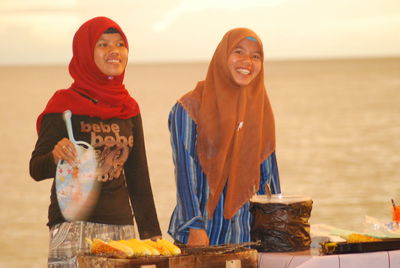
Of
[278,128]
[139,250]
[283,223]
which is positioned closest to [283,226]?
[283,223]

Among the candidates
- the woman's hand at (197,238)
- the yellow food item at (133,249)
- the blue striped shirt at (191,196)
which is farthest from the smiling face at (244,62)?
the yellow food item at (133,249)

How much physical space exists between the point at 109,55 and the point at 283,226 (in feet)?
2.59

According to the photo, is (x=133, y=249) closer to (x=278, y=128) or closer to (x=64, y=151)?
(x=64, y=151)

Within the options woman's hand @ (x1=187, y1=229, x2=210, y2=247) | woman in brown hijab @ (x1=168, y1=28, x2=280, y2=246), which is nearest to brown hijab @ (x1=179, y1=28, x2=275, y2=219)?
woman in brown hijab @ (x1=168, y1=28, x2=280, y2=246)

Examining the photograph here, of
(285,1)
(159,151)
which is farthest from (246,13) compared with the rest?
(159,151)

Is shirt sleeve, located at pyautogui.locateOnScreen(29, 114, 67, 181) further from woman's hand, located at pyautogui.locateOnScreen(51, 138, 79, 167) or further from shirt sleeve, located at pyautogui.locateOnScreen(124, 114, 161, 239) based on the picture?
shirt sleeve, located at pyautogui.locateOnScreen(124, 114, 161, 239)

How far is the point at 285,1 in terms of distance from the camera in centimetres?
909

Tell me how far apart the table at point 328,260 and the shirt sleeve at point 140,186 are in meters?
0.46

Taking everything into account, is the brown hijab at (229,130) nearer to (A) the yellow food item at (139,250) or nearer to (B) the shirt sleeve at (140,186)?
(B) the shirt sleeve at (140,186)

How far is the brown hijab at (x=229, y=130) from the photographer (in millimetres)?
2309

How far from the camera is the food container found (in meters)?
2.13

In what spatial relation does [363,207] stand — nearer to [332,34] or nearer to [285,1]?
[285,1]

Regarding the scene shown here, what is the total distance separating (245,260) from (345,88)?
18310 millimetres

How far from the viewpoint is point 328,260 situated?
6.63ft
